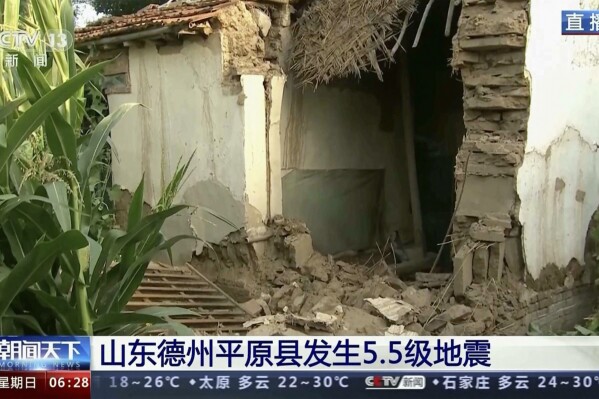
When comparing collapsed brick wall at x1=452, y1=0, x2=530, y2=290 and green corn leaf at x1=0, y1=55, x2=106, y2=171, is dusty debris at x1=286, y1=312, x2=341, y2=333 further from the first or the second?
green corn leaf at x1=0, y1=55, x2=106, y2=171

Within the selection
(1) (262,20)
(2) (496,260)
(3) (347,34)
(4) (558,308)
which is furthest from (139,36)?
(4) (558,308)

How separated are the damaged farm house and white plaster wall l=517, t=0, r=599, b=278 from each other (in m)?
0.01

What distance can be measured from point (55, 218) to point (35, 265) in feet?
0.72

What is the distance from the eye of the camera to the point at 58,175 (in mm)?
2232

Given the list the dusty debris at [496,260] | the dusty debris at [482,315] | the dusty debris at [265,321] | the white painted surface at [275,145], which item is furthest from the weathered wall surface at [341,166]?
the dusty debris at [482,315]

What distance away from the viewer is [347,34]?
4.65 meters

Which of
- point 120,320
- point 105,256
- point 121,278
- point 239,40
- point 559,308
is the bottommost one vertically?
point 559,308

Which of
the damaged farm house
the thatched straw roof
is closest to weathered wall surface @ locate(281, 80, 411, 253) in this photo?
the damaged farm house

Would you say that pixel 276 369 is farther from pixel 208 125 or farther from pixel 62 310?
pixel 208 125

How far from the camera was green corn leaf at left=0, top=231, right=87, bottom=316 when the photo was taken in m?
2.05

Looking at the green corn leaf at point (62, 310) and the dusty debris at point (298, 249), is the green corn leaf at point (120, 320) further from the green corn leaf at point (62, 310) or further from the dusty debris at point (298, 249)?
the dusty debris at point (298, 249)

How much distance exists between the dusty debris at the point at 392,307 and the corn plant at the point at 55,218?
147cm

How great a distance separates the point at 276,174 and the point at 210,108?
0.68 m

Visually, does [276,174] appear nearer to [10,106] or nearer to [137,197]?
[137,197]
